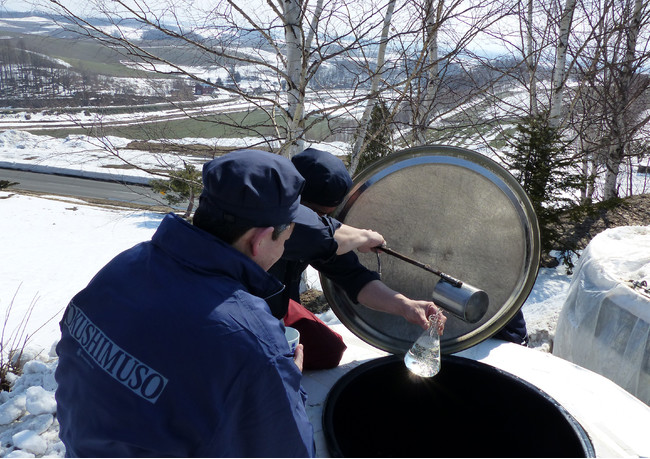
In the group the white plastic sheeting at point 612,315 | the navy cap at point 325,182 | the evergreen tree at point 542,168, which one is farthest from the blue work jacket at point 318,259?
the evergreen tree at point 542,168

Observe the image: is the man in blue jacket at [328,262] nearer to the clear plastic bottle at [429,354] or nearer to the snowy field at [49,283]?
the clear plastic bottle at [429,354]

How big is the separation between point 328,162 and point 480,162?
82 centimetres

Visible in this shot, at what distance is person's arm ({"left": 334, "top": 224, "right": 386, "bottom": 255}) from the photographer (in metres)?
2.22

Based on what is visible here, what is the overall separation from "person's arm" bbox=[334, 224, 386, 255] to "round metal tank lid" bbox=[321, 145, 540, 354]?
13 centimetres

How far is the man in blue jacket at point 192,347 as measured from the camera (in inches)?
47.4

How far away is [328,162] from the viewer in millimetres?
2531

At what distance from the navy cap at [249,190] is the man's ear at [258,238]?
24 millimetres

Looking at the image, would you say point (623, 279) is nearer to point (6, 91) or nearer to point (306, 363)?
point (306, 363)

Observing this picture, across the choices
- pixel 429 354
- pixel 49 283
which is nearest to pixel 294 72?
pixel 429 354

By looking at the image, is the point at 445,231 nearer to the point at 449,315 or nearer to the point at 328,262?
the point at 449,315

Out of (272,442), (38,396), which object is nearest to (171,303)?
(272,442)

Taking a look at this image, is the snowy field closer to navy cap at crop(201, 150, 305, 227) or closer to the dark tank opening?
the dark tank opening

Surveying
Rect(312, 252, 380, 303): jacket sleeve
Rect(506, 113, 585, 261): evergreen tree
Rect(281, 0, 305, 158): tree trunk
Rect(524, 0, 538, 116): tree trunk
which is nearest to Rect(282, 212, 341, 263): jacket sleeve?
Rect(312, 252, 380, 303): jacket sleeve

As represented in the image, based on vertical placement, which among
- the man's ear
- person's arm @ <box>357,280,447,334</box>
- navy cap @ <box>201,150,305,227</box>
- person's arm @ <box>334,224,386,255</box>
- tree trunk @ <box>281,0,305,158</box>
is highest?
tree trunk @ <box>281,0,305,158</box>
